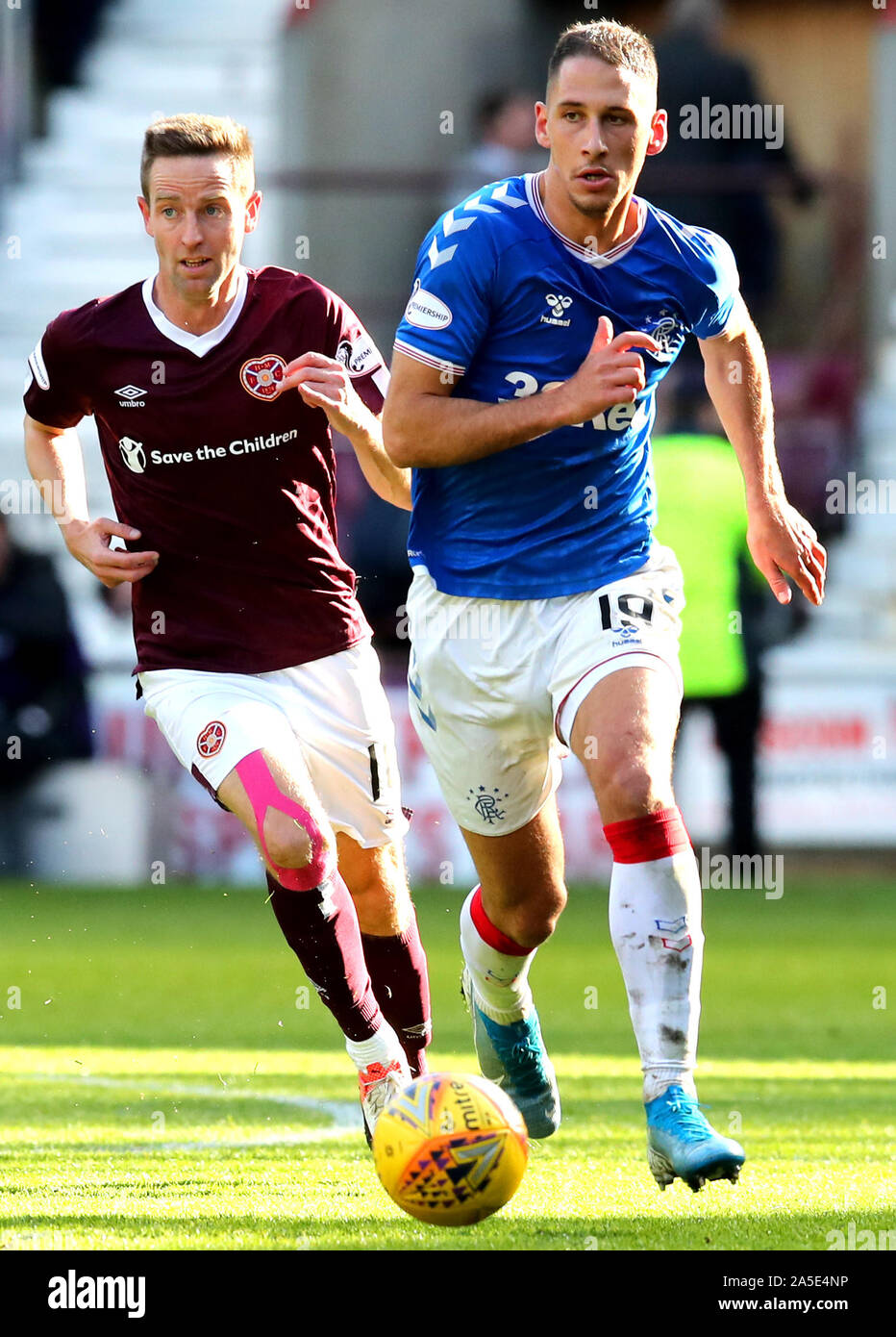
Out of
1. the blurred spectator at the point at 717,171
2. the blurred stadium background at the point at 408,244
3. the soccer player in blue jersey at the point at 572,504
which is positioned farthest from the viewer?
the blurred spectator at the point at 717,171

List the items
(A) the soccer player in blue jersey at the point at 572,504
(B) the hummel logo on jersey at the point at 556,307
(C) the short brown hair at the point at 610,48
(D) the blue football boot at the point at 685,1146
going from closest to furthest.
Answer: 1. (D) the blue football boot at the point at 685,1146
2. (A) the soccer player in blue jersey at the point at 572,504
3. (C) the short brown hair at the point at 610,48
4. (B) the hummel logo on jersey at the point at 556,307

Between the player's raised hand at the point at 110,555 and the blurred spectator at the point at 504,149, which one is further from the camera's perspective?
the blurred spectator at the point at 504,149

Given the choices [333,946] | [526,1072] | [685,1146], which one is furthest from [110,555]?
[685,1146]

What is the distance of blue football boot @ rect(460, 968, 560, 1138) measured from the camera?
5918 mm

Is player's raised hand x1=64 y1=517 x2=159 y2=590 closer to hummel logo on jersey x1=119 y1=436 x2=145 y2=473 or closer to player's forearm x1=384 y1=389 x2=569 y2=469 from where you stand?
hummel logo on jersey x1=119 y1=436 x2=145 y2=473

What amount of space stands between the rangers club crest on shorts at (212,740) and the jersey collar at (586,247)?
4.83 feet

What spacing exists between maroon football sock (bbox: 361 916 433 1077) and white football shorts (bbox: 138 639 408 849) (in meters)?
0.31

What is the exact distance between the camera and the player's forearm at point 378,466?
5715 millimetres

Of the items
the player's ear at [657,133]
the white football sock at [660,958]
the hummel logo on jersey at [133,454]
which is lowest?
the white football sock at [660,958]

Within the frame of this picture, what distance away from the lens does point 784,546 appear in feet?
17.6

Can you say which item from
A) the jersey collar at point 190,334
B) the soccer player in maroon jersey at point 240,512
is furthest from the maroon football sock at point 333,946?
the jersey collar at point 190,334

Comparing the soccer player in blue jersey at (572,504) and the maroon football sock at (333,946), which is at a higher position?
the soccer player in blue jersey at (572,504)

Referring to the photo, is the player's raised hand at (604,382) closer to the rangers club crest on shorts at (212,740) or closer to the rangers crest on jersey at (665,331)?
the rangers crest on jersey at (665,331)
